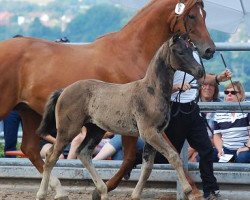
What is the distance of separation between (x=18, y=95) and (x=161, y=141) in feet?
6.29

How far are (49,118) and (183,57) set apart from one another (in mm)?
1506

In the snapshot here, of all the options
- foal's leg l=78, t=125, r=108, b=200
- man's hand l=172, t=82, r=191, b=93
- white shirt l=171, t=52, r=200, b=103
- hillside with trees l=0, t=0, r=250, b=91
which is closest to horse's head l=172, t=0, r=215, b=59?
white shirt l=171, t=52, r=200, b=103

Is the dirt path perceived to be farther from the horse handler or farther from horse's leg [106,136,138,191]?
the horse handler

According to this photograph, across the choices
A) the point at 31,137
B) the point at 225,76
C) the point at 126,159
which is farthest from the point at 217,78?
the point at 31,137

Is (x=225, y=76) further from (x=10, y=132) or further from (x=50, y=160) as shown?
(x=10, y=132)

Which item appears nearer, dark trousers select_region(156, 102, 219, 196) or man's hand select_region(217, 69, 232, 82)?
dark trousers select_region(156, 102, 219, 196)

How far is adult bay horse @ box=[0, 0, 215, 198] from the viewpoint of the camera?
8.80 m

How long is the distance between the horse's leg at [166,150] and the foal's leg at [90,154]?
777mm

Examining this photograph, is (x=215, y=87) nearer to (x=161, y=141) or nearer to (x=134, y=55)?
(x=134, y=55)

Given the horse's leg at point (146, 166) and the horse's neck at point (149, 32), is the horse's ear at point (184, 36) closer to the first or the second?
the horse's neck at point (149, 32)

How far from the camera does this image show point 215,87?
9656mm

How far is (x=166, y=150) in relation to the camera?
7.79 m

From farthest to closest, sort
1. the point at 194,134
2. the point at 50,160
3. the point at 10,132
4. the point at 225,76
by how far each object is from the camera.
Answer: the point at 10,132, the point at 225,76, the point at 194,134, the point at 50,160

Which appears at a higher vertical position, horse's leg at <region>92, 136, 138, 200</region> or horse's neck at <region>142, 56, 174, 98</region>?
horse's neck at <region>142, 56, 174, 98</region>
